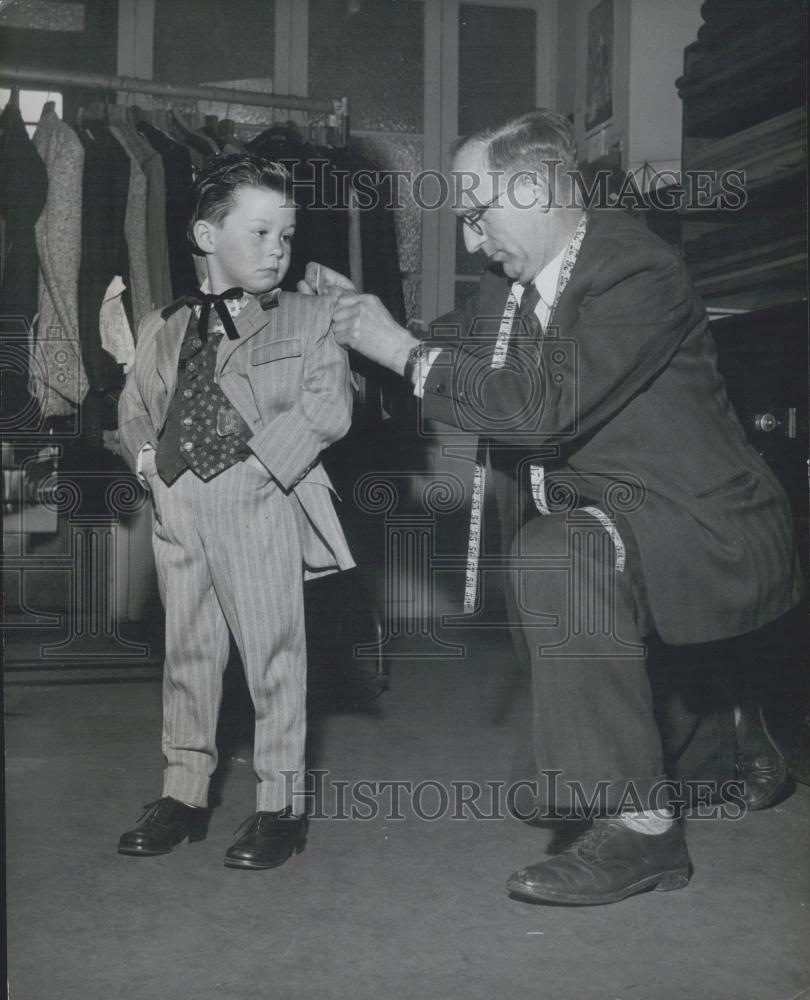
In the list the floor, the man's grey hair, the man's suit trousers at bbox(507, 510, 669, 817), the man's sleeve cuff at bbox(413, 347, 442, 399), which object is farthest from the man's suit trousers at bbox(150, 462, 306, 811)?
the man's grey hair

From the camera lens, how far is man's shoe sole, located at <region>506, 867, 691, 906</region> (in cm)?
140

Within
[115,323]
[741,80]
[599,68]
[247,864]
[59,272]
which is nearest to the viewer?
[247,864]

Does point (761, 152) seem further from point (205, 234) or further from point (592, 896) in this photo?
point (592, 896)

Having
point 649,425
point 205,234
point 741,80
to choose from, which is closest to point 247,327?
point 205,234

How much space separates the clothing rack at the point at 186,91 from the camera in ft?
7.81

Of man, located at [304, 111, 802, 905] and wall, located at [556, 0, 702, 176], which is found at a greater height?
wall, located at [556, 0, 702, 176]

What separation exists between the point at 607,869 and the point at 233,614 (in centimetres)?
65

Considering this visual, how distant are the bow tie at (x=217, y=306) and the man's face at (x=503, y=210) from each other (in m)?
0.38

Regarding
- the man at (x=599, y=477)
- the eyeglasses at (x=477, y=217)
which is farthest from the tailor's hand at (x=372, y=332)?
the eyeglasses at (x=477, y=217)

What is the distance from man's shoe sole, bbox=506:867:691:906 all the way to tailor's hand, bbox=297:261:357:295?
0.92 m

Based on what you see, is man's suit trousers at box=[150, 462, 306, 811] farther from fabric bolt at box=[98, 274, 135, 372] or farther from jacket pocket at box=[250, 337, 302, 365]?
fabric bolt at box=[98, 274, 135, 372]

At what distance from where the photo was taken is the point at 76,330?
265cm

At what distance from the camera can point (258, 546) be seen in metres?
1.55

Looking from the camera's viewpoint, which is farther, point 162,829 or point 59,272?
point 59,272
